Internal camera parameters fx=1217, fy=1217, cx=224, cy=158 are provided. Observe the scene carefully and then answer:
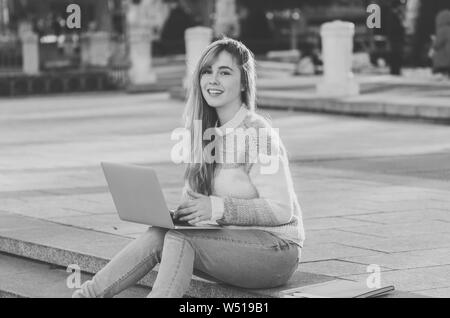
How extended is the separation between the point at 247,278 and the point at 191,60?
743 inches

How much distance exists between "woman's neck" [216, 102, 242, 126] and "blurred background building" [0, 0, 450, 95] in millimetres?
22326

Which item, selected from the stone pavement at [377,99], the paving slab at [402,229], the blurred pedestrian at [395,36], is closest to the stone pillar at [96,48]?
the blurred pedestrian at [395,36]

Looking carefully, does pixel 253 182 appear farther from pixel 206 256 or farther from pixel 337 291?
pixel 337 291

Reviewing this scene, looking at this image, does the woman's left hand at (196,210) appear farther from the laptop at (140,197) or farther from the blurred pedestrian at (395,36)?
the blurred pedestrian at (395,36)

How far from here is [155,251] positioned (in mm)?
5672

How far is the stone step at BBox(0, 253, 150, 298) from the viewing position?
6.46 metres

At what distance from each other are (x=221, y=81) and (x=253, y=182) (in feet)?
1.71

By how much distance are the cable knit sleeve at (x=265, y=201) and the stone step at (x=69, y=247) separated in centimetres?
42

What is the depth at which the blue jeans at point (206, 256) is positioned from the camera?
5.60 m

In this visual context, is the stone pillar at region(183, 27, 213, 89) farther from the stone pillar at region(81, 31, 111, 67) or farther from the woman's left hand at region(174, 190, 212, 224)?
the woman's left hand at region(174, 190, 212, 224)

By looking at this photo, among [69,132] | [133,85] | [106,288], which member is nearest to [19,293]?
[106,288]

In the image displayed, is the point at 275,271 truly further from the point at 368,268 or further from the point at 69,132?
the point at 69,132

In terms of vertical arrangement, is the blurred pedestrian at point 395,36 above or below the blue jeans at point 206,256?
below

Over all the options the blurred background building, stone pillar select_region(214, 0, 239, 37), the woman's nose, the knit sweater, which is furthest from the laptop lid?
stone pillar select_region(214, 0, 239, 37)
